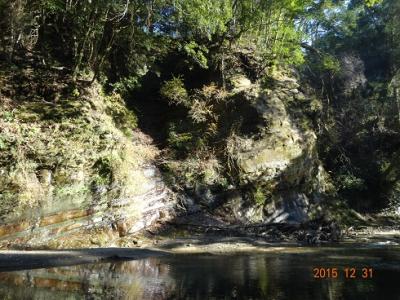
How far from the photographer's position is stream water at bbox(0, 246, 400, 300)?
6.46m

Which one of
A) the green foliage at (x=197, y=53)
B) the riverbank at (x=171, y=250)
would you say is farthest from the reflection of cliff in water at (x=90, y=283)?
the green foliage at (x=197, y=53)

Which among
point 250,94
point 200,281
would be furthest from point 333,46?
point 200,281

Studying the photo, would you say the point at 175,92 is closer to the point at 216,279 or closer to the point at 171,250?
the point at 171,250

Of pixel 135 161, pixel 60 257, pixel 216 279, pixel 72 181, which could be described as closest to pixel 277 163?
pixel 135 161

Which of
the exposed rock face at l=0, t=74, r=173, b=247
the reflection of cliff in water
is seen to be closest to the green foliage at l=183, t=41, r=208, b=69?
the exposed rock face at l=0, t=74, r=173, b=247

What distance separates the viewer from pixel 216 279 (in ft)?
25.4

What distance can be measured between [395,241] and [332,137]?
1315 centimetres

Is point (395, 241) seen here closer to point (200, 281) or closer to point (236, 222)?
point (236, 222)

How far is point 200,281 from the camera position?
7574 millimetres

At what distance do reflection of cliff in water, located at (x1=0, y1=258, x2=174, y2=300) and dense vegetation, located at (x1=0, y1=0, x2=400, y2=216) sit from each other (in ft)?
Result: 27.9

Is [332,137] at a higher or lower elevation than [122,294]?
higher

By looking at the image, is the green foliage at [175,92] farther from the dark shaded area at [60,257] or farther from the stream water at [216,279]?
the stream water at [216,279]

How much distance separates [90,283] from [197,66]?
1660 centimetres

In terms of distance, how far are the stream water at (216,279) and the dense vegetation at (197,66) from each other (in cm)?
689
